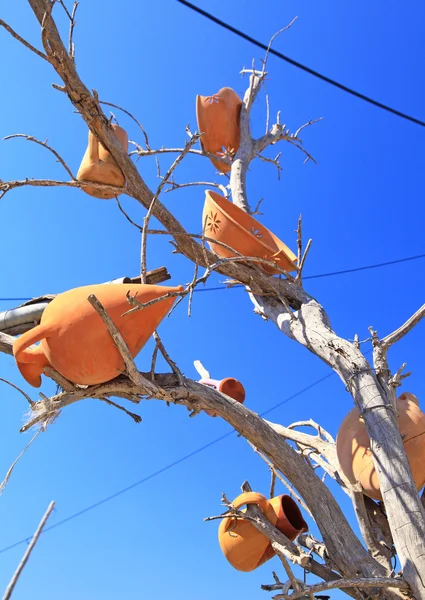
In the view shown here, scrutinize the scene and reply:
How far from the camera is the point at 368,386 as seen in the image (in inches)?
62.2

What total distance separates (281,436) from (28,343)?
0.82 meters

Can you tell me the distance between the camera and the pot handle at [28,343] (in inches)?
49.1

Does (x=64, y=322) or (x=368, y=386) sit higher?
(x=64, y=322)

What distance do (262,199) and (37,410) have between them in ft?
5.58

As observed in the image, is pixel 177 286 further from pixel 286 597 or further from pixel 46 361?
pixel 286 597

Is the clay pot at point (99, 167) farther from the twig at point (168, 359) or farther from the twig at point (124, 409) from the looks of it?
the twig at point (124, 409)

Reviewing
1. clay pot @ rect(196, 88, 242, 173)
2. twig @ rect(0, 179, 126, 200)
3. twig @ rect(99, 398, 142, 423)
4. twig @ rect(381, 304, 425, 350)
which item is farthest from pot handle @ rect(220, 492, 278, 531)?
clay pot @ rect(196, 88, 242, 173)

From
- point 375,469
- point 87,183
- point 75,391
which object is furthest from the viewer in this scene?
point 87,183

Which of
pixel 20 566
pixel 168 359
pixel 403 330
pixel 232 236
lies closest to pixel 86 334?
pixel 168 359

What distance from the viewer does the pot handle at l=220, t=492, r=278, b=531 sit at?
1682 millimetres

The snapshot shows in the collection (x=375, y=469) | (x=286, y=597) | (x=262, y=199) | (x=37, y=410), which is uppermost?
(x=262, y=199)

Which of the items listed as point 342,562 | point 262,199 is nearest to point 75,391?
point 342,562

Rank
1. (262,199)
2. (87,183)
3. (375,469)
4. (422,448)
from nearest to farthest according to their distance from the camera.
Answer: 1. (375,469)
2. (422,448)
3. (87,183)
4. (262,199)

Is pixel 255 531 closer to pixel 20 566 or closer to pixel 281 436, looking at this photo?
pixel 281 436
